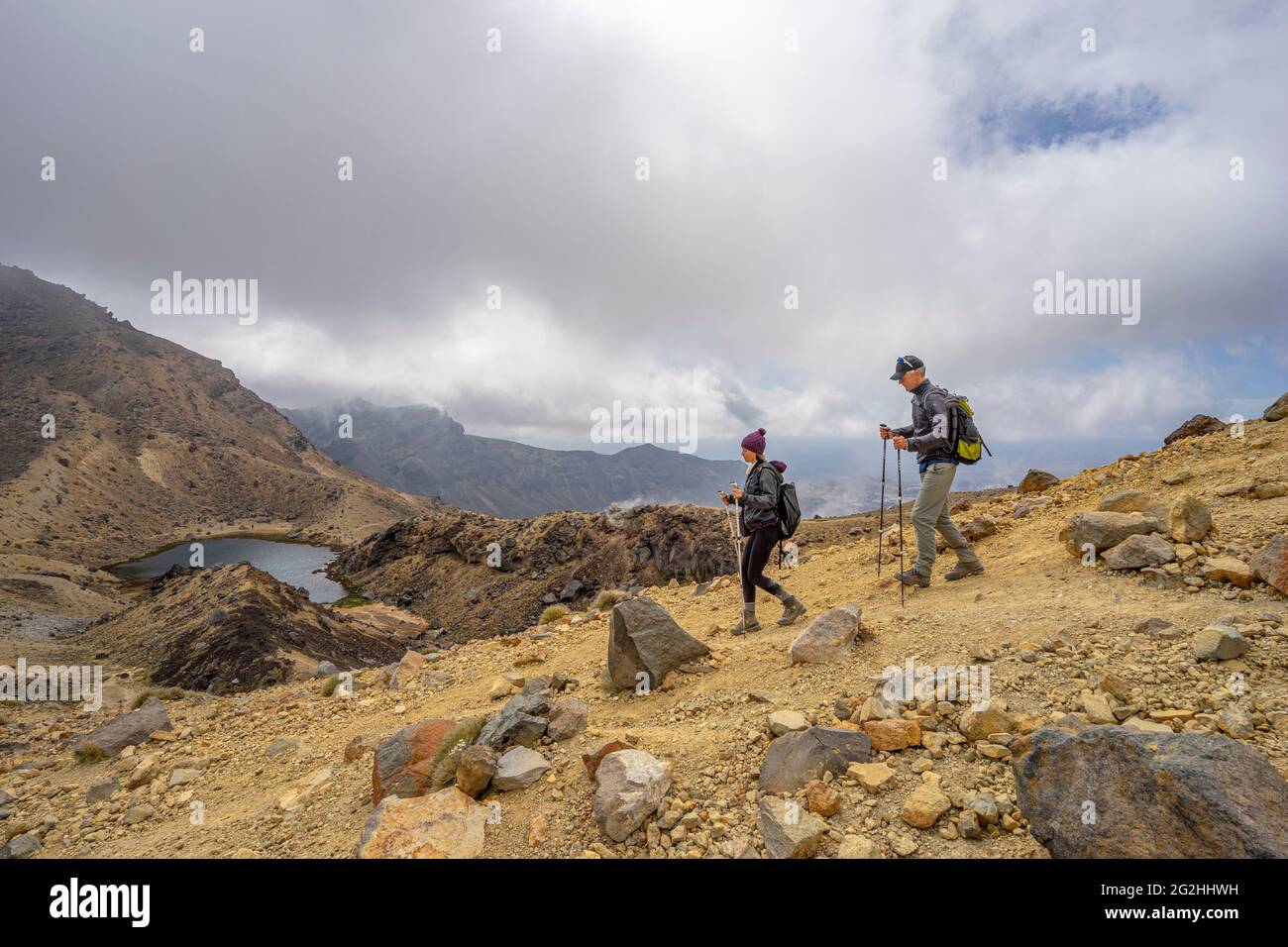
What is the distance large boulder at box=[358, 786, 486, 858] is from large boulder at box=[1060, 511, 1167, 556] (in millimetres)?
8175

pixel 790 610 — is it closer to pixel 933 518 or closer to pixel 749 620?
pixel 749 620

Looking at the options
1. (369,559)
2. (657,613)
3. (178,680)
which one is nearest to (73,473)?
(369,559)

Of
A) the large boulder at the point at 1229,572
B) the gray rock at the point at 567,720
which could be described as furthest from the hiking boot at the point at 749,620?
the large boulder at the point at 1229,572

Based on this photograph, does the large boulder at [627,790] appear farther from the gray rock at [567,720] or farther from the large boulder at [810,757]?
the gray rock at [567,720]

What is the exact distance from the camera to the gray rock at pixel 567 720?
5.66 meters

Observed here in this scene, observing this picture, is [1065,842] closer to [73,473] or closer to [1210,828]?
A: [1210,828]

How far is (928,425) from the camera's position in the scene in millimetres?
8203

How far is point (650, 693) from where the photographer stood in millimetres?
6848

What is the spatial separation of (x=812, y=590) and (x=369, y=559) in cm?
6657

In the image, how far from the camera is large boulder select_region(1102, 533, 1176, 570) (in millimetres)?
6414

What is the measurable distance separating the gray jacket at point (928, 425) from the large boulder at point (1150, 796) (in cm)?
526
